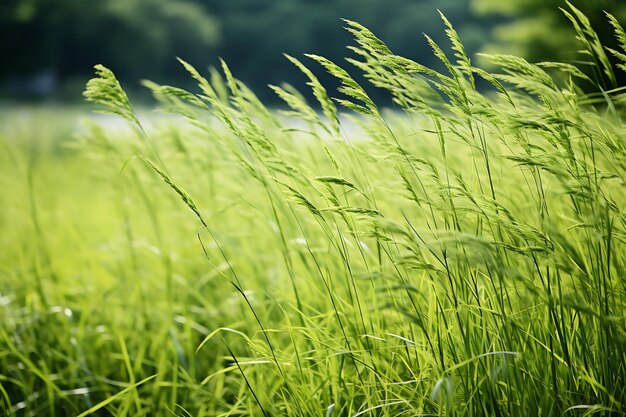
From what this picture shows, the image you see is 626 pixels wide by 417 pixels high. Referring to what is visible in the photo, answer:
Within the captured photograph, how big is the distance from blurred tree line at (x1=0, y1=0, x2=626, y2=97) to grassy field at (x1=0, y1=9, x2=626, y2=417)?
86.5 ft

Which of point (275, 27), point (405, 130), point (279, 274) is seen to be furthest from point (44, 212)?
point (275, 27)

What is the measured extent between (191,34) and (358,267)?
33388 millimetres

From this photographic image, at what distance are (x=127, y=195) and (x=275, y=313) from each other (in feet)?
4.58

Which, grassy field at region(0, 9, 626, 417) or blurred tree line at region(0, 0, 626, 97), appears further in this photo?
blurred tree line at region(0, 0, 626, 97)

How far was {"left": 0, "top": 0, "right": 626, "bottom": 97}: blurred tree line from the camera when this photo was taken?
29406mm

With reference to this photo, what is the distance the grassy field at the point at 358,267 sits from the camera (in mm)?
1190

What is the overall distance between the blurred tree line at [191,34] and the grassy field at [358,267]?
26.4 meters

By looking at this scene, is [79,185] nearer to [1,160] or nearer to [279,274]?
[1,160]

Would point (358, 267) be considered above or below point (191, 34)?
above

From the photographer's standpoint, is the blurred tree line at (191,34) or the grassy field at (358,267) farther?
the blurred tree line at (191,34)

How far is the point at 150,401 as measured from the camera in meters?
1.83

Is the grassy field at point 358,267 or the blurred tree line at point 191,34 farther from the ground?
the grassy field at point 358,267

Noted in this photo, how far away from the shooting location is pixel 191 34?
3309 cm

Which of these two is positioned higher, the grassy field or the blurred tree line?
the grassy field
